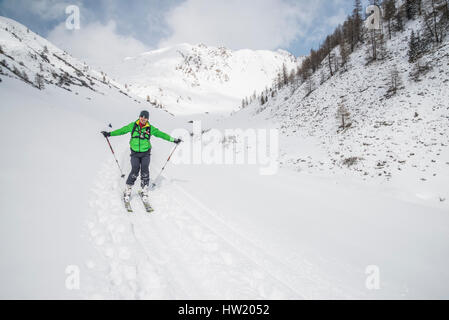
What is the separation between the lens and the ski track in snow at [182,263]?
9.86 feet

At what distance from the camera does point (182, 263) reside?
139 inches

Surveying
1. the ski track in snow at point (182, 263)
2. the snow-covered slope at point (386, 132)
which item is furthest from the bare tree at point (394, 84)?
the ski track in snow at point (182, 263)

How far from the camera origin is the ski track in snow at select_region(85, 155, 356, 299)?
3006 millimetres

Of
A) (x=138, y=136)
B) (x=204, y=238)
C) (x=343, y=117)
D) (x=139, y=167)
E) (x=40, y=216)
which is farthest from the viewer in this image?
Answer: (x=343, y=117)

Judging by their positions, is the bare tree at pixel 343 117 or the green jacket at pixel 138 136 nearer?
the green jacket at pixel 138 136

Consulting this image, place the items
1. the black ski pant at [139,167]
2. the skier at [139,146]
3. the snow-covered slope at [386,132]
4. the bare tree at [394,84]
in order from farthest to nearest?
the bare tree at [394,84]
the snow-covered slope at [386,132]
the black ski pant at [139,167]
the skier at [139,146]

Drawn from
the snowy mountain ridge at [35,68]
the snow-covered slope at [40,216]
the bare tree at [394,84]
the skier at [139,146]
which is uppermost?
the snowy mountain ridge at [35,68]

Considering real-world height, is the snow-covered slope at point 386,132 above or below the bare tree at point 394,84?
Result: below

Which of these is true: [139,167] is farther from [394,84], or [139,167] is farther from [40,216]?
[394,84]

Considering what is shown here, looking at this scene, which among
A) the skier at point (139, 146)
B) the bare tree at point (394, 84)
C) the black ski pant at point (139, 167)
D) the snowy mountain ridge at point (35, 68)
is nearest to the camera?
the skier at point (139, 146)

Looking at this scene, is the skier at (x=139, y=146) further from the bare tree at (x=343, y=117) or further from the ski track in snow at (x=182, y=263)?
the bare tree at (x=343, y=117)

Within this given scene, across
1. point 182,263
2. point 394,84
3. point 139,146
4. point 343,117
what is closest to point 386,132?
point 343,117

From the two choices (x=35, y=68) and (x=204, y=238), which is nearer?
(x=204, y=238)
